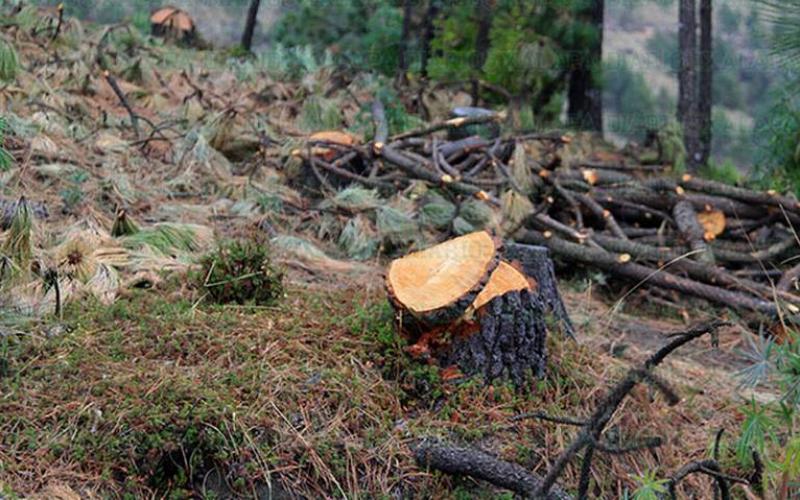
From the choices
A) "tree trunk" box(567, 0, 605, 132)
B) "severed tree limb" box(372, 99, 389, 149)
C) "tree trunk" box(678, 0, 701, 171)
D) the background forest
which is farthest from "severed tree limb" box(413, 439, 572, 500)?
"tree trunk" box(567, 0, 605, 132)

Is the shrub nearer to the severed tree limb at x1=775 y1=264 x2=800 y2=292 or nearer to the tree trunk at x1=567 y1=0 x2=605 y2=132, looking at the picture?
the severed tree limb at x1=775 y1=264 x2=800 y2=292

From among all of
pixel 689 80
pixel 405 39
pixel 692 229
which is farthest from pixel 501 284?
pixel 405 39

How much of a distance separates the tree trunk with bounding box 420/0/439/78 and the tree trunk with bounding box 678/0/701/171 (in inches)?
185

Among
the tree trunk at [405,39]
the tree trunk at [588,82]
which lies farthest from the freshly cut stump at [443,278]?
the tree trunk at [405,39]

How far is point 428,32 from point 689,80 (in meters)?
5.88

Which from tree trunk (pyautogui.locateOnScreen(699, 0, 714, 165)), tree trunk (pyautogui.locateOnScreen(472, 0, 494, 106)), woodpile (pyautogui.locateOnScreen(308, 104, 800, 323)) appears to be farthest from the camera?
tree trunk (pyautogui.locateOnScreen(472, 0, 494, 106))

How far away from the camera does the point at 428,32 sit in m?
15.3

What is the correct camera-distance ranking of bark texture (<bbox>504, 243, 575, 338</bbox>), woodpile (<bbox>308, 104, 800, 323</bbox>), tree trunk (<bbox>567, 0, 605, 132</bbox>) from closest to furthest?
bark texture (<bbox>504, 243, 575, 338</bbox>) < woodpile (<bbox>308, 104, 800, 323</bbox>) < tree trunk (<bbox>567, 0, 605, 132</bbox>)

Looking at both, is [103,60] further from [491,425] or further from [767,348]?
[767,348]

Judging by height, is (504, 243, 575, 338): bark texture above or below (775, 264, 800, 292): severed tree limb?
above

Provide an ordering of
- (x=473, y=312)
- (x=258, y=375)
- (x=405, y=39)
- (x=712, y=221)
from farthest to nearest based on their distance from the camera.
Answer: (x=405, y=39) < (x=712, y=221) < (x=473, y=312) < (x=258, y=375)

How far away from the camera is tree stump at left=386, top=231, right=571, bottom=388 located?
3.69 metres

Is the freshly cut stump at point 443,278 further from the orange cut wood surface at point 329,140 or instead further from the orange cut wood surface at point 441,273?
the orange cut wood surface at point 329,140

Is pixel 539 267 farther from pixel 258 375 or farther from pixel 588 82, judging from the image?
pixel 588 82
